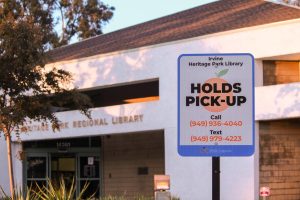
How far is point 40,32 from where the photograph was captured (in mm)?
17375

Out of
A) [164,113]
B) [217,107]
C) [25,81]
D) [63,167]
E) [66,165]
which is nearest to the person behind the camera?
[217,107]

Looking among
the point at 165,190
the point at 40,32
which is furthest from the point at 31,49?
the point at 165,190

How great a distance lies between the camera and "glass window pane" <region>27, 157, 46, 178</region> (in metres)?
30.2

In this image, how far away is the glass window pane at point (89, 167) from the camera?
2911 centimetres

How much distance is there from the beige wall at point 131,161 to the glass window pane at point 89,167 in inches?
17.7

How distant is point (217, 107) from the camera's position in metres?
5.91

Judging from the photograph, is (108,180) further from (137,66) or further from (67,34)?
(67,34)

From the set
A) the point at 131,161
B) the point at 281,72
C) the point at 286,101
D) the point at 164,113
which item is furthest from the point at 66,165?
the point at 286,101

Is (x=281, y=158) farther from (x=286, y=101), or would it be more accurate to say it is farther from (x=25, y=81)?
(x=25, y=81)

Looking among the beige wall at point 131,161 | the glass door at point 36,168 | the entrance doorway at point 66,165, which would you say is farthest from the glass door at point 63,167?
the beige wall at point 131,161

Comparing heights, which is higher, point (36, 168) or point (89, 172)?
point (36, 168)

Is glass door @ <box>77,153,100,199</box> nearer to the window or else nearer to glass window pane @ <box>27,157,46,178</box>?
glass window pane @ <box>27,157,46,178</box>

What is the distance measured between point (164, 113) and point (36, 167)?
1033 cm

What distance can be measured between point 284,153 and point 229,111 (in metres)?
15.1
